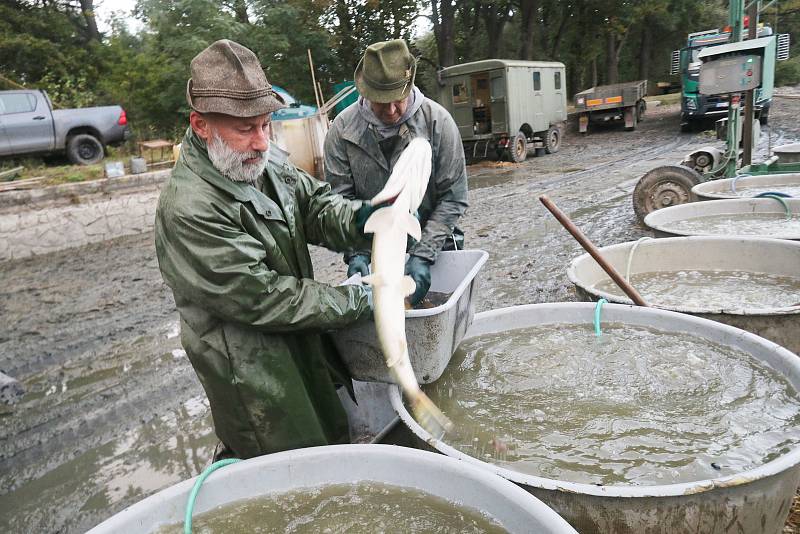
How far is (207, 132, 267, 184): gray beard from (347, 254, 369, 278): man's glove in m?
1.06

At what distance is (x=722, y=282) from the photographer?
473 centimetres

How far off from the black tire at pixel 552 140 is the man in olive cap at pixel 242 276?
18.4 metres

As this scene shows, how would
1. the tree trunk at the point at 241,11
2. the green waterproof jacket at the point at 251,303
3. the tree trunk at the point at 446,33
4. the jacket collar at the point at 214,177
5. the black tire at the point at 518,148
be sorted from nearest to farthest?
1. the green waterproof jacket at the point at 251,303
2. the jacket collar at the point at 214,177
3. the black tire at the point at 518,148
4. the tree trunk at the point at 241,11
5. the tree trunk at the point at 446,33

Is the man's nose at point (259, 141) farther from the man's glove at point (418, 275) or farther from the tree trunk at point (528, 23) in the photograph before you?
the tree trunk at point (528, 23)

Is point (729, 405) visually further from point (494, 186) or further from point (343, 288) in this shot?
point (494, 186)

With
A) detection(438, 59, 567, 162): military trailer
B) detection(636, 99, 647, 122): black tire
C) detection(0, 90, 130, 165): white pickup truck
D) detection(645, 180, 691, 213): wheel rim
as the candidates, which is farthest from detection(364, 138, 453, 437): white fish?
detection(636, 99, 647, 122): black tire

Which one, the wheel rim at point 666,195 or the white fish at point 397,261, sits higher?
the white fish at point 397,261

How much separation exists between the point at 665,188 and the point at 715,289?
12.7 feet

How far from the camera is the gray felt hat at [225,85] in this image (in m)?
2.17

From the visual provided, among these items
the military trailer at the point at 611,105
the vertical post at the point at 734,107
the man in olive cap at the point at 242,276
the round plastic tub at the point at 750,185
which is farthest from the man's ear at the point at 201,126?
the military trailer at the point at 611,105

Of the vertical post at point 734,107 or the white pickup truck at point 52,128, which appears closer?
the vertical post at point 734,107

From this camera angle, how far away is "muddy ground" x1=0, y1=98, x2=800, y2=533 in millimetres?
3715

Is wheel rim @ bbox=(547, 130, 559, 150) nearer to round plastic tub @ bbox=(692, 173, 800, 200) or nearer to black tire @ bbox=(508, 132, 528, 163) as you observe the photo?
black tire @ bbox=(508, 132, 528, 163)

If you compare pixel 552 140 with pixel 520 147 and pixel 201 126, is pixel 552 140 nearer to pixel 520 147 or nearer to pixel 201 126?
pixel 520 147
